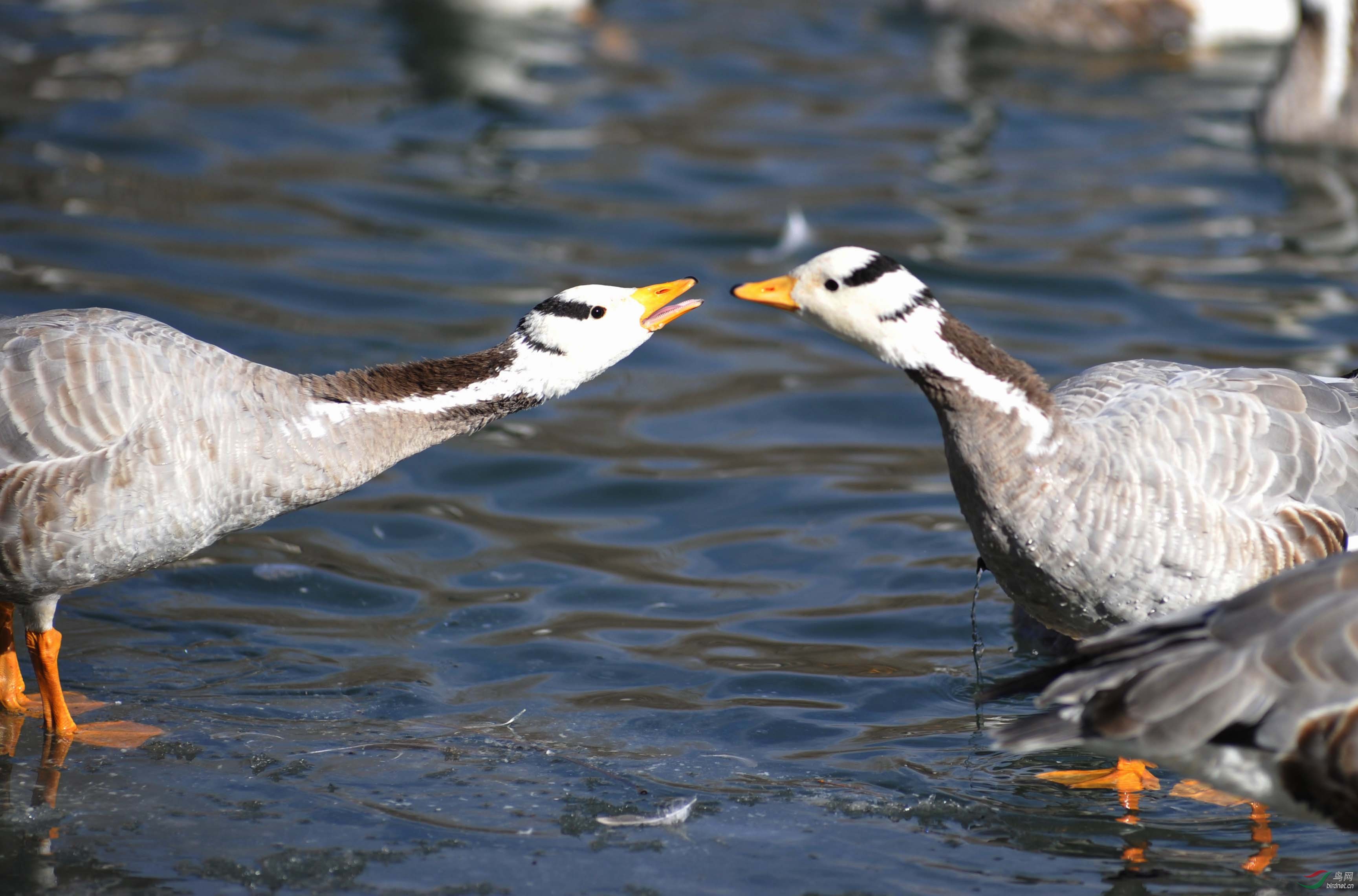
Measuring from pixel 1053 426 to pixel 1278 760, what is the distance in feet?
5.57

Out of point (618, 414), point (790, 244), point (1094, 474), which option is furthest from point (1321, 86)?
point (1094, 474)

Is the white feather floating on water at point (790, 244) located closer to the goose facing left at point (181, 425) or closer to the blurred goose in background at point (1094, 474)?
the goose facing left at point (181, 425)

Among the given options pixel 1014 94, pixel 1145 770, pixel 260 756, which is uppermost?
pixel 1014 94

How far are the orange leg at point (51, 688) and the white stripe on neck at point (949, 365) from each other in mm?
3711

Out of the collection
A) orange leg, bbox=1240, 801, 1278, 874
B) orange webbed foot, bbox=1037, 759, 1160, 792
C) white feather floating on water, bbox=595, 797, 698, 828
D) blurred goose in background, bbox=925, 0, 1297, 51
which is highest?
blurred goose in background, bbox=925, 0, 1297, 51

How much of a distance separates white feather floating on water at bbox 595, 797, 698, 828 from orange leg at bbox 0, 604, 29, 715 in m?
2.81

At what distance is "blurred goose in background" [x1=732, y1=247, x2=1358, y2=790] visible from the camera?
6152mm

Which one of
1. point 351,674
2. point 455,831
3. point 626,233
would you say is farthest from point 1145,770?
point 626,233

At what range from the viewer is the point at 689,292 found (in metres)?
12.4

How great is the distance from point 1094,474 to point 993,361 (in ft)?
2.03

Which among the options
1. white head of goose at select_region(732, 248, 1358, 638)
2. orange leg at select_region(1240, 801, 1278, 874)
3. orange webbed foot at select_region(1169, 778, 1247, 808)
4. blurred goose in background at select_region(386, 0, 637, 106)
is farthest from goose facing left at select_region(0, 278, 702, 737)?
blurred goose in background at select_region(386, 0, 637, 106)

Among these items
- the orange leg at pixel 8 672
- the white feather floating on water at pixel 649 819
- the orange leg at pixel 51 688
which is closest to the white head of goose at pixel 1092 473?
the white feather floating on water at pixel 649 819

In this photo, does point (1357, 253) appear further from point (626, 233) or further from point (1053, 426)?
point (1053, 426)

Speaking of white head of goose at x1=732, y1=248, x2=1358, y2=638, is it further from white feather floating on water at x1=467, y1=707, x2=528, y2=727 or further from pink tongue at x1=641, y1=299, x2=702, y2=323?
white feather floating on water at x1=467, y1=707, x2=528, y2=727
